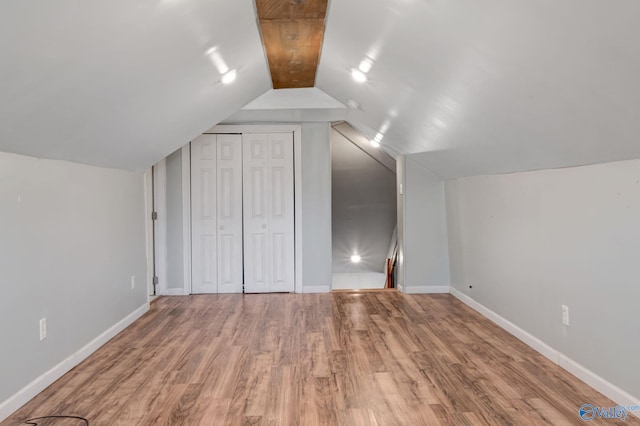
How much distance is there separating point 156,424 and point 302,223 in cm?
389

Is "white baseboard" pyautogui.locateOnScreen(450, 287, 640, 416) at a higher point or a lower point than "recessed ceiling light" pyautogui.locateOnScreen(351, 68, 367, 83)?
lower

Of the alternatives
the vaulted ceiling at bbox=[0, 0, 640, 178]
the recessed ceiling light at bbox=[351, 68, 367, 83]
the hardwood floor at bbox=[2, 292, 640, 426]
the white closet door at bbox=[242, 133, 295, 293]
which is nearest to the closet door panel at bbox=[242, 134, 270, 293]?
the white closet door at bbox=[242, 133, 295, 293]

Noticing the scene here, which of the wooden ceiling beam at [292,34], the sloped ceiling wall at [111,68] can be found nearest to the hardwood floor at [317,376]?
the sloped ceiling wall at [111,68]

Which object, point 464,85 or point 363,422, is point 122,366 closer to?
point 363,422

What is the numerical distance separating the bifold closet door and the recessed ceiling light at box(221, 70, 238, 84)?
2.13 m

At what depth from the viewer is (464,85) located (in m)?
2.87

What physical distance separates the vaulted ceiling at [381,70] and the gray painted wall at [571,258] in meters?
0.22

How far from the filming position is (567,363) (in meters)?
3.32

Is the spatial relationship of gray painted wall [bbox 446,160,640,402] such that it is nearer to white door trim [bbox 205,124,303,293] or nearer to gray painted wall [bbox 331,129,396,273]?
white door trim [bbox 205,124,303,293]

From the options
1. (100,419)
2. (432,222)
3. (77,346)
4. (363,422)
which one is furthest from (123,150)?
(432,222)

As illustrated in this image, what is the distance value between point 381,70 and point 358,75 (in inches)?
20.3

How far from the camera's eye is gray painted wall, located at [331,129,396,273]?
8273 millimetres

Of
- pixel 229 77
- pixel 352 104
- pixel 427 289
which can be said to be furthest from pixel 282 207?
pixel 229 77

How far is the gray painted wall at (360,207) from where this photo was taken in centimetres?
827
